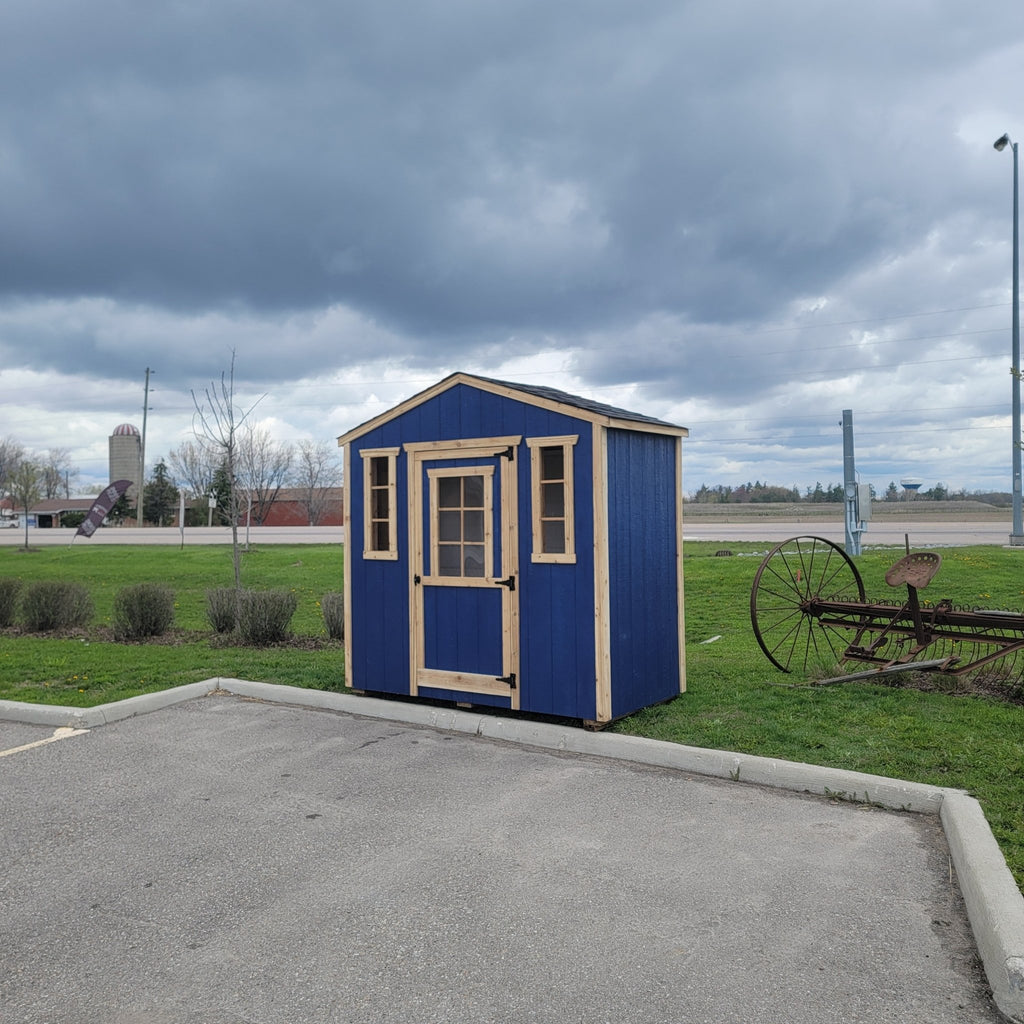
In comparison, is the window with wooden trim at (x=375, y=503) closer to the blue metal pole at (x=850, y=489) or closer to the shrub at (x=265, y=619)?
the shrub at (x=265, y=619)

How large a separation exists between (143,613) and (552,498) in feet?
23.3

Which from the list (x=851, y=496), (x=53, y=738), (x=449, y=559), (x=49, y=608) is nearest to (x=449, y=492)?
(x=449, y=559)

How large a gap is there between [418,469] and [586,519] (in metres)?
1.59

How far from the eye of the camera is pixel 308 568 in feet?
72.8

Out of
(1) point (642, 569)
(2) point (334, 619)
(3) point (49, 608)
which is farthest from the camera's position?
Answer: (3) point (49, 608)

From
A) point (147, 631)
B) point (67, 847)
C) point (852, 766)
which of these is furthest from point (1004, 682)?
point (147, 631)

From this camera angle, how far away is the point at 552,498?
7.10 metres

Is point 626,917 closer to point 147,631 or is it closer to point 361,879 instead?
point 361,879

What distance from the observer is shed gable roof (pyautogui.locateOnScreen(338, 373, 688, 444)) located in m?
6.81

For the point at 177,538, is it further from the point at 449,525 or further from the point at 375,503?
the point at 449,525

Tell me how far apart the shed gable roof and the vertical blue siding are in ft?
0.36

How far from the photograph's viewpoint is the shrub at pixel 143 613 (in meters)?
11.8

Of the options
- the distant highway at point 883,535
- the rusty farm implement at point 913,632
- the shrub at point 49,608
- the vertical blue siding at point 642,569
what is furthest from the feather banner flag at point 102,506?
the vertical blue siding at point 642,569

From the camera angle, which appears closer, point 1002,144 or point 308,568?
point 1002,144
